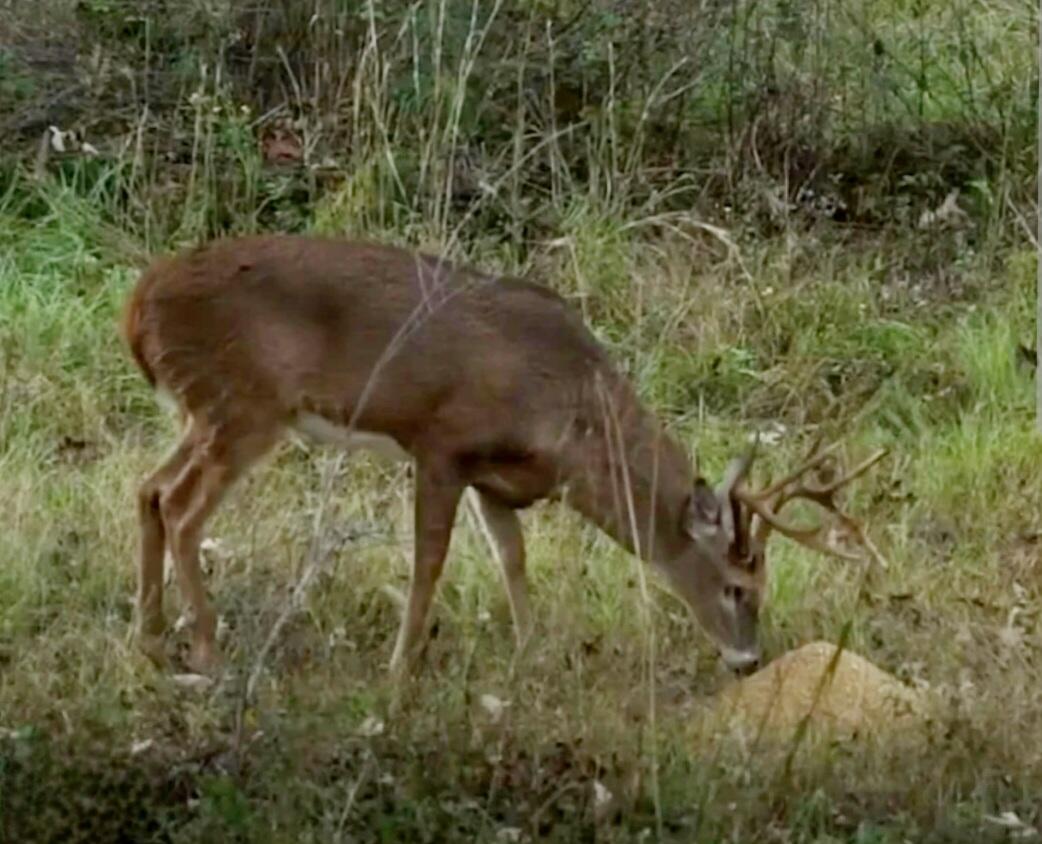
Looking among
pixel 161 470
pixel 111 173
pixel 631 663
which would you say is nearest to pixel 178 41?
pixel 111 173

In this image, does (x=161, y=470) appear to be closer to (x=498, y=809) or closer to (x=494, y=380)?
(x=494, y=380)

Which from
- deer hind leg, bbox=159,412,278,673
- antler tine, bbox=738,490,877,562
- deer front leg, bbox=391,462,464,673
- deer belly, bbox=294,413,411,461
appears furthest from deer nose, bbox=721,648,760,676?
deer hind leg, bbox=159,412,278,673

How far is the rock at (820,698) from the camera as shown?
6031mm

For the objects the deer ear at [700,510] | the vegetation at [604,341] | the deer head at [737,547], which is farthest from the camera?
the deer ear at [700,510]

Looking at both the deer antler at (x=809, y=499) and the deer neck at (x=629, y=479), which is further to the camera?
the deer neck at (x=629, y=479)

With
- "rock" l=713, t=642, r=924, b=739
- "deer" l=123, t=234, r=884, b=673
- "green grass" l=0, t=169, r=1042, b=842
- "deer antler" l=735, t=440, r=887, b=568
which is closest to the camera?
"green grass" l=0, t=169, r=1042, b=842

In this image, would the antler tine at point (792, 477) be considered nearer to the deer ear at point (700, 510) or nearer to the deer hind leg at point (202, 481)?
the deer ear at point (700, 510)

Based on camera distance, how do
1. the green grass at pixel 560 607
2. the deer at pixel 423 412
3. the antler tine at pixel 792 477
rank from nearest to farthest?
the green grass at pixel 560 607 < the antler tine at pixel 792 477 < the deer at pixel 423 412

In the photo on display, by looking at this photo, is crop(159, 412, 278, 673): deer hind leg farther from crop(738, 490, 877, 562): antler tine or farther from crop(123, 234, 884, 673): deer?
crop(738, 490, 877, 562): antler tine

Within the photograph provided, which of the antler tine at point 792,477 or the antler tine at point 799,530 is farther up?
the antler tine at point 792,477

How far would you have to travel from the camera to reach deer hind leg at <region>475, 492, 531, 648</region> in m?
6.95

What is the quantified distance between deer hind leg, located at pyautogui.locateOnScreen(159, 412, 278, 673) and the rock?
1.39m

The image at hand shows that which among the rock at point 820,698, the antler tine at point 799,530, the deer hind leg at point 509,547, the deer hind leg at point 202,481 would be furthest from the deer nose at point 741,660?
the deer hind leg at point 202,481

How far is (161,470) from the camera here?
7176 millimetres
